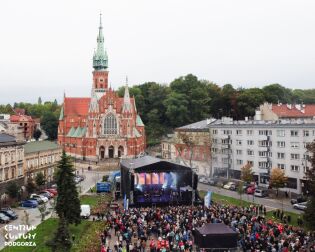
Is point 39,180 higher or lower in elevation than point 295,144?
lower

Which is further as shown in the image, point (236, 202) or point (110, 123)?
point (110, 123)

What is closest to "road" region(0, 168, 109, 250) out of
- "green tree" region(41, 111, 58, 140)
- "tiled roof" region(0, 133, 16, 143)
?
"tiled roof" region(0, 133, 16, 143)

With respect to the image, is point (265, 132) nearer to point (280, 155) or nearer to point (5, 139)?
point (280, 155)

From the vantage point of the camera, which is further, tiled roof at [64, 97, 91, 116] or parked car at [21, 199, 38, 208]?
tiled roof at [64, 97, 91, 116]

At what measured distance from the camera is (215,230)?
29.4 meters

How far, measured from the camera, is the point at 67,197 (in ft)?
121

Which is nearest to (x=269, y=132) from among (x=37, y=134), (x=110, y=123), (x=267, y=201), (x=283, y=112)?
(x=267, y=201)

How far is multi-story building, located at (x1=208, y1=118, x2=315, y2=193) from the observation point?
179 ft

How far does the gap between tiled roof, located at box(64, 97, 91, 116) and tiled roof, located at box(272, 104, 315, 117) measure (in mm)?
45669

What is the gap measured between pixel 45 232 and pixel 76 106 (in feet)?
241

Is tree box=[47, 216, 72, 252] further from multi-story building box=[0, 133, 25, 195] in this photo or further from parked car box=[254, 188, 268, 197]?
parked car box=[254, 188, 268, 197]

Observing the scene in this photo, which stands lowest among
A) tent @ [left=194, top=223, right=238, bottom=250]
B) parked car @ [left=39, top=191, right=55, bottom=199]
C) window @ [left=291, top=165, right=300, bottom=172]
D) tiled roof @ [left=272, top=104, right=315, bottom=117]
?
parked car @ [left=39, top=191, right=55, bottom=199]

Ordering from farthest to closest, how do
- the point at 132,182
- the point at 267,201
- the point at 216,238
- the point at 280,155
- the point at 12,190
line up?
the point at 280,155 → the point at 267,201 → the point at 132,182 → the point at 12,190 → the point at 216,238

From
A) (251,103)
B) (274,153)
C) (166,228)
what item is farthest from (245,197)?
(251,103)
